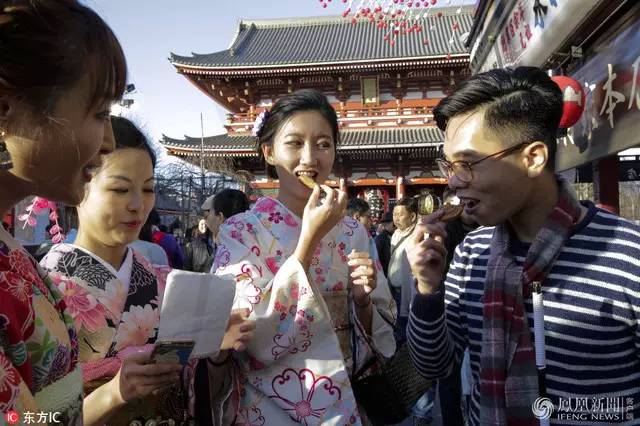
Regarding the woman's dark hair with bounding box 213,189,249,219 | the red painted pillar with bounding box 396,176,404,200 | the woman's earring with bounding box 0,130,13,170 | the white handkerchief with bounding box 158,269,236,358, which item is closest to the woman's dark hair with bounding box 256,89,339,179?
the white handkerchief with bounding box 158,269,236,358

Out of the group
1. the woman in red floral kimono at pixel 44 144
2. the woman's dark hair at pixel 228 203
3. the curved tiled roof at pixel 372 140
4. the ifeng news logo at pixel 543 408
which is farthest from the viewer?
the curved tiled roof at pixel 372 140

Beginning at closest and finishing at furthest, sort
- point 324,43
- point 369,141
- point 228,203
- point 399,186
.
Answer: point 228,203
point 369,141
point 399,186
point 324,43

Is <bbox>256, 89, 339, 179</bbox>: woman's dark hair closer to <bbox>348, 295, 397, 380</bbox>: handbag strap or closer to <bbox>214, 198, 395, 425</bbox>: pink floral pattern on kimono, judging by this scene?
<bbox>214, 198, 395, 425</bbox>: pink floral pattern on kimono

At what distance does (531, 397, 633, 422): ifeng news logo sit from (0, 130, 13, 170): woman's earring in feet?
4.40

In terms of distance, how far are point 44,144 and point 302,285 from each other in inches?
35.5

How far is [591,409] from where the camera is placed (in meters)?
1.25

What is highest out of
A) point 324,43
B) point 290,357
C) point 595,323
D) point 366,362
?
point 324,43

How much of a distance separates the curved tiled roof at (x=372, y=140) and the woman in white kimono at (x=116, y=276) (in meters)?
12.7

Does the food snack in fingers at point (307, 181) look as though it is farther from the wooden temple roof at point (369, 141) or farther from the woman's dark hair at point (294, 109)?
the wooden temple roof at point (369, 141)

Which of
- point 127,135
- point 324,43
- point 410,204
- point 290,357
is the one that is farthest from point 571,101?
point 324,43

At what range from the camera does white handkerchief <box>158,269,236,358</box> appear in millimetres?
1104

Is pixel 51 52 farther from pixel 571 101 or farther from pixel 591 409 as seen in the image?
pixel 571 101

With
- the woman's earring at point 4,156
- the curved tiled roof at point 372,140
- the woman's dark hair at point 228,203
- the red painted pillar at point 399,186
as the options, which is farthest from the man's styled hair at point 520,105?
the red painted pillar at point 399,186

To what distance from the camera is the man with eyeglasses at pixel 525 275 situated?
1259 mm
